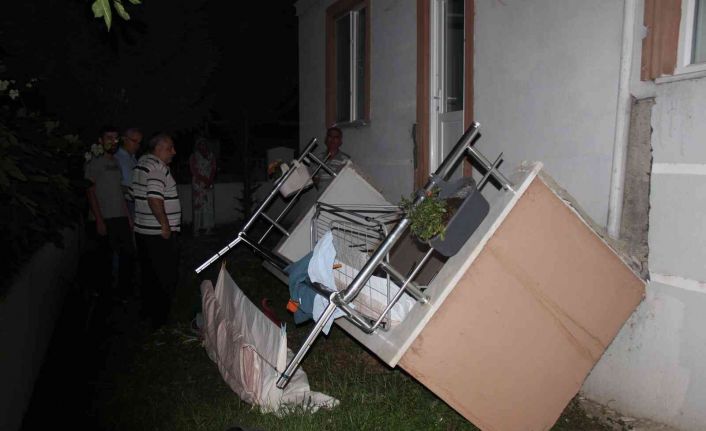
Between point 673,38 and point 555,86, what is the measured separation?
75 centimetres

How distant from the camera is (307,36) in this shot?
8148 mm

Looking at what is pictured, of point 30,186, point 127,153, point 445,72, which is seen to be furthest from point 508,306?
point 127,153

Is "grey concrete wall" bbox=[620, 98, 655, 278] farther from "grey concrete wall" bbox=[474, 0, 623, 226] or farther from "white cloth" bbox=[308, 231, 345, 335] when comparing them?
Result: "white cloth" bbox=[308, 231, 345, 335]

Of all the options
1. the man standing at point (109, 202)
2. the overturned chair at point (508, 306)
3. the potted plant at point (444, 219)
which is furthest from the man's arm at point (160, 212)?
the potted plant at point (444, 219)

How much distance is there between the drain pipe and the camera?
3156 mm

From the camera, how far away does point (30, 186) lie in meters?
5.22

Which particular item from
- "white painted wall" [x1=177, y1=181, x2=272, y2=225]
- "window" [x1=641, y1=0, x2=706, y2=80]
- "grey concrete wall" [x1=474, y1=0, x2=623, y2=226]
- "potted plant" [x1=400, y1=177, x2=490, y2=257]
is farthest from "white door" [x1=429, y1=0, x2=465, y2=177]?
"white painted wall" [x1=177, y1=181, x2=272, y2=225]

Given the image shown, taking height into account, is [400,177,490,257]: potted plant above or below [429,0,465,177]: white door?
below

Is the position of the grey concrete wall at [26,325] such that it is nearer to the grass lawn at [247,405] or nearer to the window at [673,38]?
the grass lawn at [247,405]

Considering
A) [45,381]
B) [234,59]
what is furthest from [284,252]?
[234,59]

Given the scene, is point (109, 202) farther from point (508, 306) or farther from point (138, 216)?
point (508, 306)

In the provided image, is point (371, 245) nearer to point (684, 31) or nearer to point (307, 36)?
point (684, 31)

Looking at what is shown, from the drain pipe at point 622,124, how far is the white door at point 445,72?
1899 millimetres

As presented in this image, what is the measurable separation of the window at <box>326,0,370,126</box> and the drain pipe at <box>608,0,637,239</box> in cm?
343
